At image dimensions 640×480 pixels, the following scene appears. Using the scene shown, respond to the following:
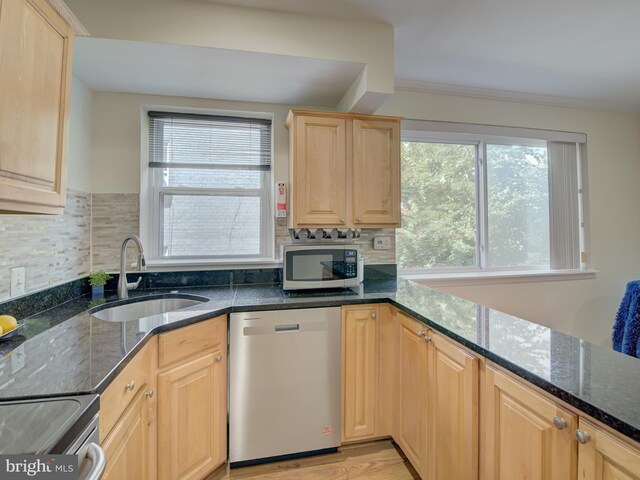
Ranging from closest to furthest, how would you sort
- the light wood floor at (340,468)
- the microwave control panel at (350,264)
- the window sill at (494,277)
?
the light wood floor at (340,468) → the microwave control panel at (350,264) → the window sill at (494,277)

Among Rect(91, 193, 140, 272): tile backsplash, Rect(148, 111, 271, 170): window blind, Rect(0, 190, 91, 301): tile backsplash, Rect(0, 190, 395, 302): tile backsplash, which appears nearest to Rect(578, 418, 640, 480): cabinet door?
Rect(0, 190, 395, 302): tile backsplash

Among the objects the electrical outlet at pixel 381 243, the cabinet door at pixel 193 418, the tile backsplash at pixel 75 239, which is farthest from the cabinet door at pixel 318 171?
the cabinet door at pixel 193 418

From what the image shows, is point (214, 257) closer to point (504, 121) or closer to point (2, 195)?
point (2, 195)

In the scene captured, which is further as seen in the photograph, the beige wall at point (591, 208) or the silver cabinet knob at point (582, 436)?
the beige wall at point (591, 208)

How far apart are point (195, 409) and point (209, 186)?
1.48 m

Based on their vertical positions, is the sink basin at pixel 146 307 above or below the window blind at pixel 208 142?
below

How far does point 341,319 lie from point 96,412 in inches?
46.3

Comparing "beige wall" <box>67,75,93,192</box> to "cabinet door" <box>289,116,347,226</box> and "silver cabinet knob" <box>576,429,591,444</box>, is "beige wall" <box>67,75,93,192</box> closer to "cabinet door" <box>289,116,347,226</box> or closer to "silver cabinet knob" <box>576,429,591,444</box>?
"cabinet door" <box>289,116,347,226</box>

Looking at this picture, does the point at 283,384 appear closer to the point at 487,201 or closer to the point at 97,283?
the point at 97,283

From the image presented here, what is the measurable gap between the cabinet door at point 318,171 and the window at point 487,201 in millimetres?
789

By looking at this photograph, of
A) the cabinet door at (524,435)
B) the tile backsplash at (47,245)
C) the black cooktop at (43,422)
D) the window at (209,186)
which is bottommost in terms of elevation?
the cabinet door at (524,435)

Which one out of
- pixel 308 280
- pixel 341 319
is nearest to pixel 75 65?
pixel 308 280

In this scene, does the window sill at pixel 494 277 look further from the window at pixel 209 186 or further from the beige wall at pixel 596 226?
the window at pixel 209 186

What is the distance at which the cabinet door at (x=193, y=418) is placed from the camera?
131 cm
